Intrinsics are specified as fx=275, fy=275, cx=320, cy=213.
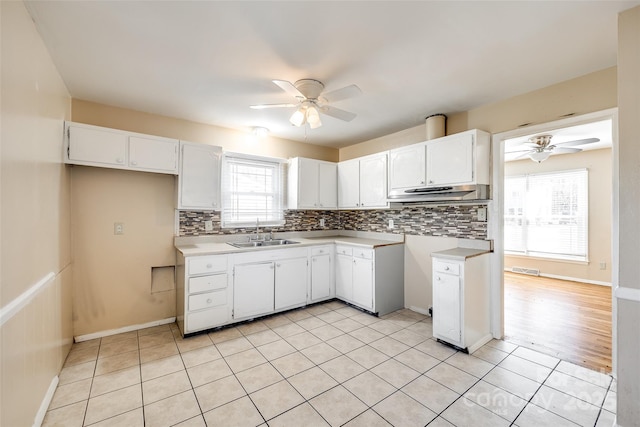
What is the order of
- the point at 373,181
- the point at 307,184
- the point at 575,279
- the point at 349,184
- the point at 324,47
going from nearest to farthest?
the point at 324,47
the point at 373,181
the point at 307,184
the point at 349,184
the point at 575,279

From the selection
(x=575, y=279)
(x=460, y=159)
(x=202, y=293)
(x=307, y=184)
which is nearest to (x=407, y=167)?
(x=460, y=159)

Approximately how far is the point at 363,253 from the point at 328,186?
1.28 m

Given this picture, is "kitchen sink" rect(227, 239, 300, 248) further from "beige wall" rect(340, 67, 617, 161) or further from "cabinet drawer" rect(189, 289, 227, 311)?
"beige wall" rect(340, 67, 617, 161)

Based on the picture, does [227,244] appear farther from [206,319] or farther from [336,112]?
[336,112]

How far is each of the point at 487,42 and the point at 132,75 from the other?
280 cm

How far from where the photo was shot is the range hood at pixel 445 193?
2.80 meters

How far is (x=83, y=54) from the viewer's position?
2.04m

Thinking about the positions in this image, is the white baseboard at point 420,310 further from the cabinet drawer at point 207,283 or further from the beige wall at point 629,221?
the cabinet drawer at point 207,283

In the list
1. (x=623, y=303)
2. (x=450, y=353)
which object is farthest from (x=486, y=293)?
(x=623, y=303)

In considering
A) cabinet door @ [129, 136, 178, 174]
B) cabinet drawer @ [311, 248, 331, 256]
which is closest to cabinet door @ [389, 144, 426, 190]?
cabinet drawer @ [311, 248, 331, 256]

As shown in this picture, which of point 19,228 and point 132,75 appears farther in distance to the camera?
point 132,75

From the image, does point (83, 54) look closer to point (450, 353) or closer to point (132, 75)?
point (132, 75)

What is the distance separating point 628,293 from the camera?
5.34 feet

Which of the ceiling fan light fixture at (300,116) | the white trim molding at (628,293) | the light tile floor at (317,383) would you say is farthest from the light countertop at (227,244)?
the white trim molding at (628,293)
